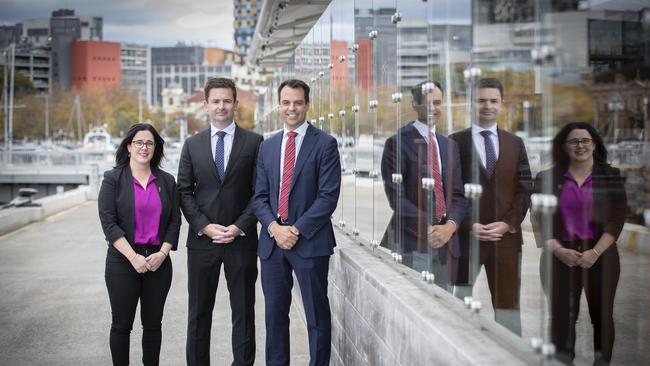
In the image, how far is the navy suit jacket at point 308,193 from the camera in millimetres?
5098

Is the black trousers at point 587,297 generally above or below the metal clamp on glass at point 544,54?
below

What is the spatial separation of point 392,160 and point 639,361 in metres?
1.99

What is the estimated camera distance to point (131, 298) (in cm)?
545

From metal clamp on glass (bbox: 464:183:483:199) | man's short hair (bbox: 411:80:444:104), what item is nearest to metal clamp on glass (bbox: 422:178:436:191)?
man's short hair (bbox: 411:80:444:104)

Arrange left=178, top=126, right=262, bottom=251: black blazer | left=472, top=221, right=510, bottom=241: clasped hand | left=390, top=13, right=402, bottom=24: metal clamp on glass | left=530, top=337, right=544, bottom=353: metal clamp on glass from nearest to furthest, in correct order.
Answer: left=530, top=337, right=544, bottom=353: metal clamp on glass, left=472, top=221, right=510, bottom=241: clasped hand, left=390, top=13, right=402, bottom=24: metal clamp on glass, left=178, top=126, right=262, bottom=251: black blazer

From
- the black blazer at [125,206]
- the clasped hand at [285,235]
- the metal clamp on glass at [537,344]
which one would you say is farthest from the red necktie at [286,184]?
the metal clamp on glass at [537,344]

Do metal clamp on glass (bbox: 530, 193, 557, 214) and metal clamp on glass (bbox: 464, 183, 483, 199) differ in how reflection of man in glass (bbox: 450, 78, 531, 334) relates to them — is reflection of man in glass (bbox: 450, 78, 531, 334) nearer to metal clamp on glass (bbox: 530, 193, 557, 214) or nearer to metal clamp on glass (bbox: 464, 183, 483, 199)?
metal clamp on glass (bbox: 464, 183, 483, 199)

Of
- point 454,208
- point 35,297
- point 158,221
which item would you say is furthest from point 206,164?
point 35,297

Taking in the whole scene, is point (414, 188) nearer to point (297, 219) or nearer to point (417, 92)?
point (417, 92)

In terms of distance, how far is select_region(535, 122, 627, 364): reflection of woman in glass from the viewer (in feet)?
10.1

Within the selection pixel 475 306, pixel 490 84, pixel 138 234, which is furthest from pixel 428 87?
pixel 138 234

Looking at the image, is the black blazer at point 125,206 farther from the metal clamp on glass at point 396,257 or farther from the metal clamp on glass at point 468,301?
the metal clamp on glass at point 468,301

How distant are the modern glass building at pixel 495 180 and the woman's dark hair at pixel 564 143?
0.05ft

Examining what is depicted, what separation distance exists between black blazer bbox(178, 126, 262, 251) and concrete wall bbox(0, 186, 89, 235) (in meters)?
12.7
